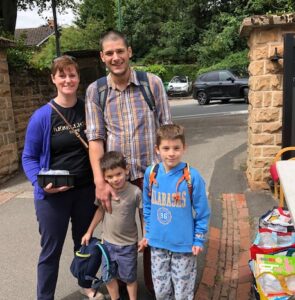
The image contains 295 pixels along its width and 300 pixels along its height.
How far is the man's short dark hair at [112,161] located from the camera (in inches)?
106

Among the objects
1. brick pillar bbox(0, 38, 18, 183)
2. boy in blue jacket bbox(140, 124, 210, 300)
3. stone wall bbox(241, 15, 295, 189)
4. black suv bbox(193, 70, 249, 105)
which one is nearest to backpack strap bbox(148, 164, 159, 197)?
boy in blue jacket bbox(140, 124, 210, 300)

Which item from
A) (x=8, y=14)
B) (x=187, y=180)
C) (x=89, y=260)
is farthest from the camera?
(x=8, y=14)

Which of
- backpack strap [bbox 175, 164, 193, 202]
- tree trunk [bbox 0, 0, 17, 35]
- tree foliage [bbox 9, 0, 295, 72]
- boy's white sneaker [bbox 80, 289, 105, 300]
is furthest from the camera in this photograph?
tree foliage [bbox 9, 0, 295, 72]

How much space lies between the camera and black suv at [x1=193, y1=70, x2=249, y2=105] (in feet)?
Answer: 63.0

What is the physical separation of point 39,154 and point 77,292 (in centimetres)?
129

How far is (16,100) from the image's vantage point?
24.9 feet

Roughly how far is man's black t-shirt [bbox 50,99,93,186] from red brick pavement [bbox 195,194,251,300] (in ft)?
4.52

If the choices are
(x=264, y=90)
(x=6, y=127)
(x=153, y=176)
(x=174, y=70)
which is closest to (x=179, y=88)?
(x=174, y=70)

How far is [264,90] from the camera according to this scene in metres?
5.27

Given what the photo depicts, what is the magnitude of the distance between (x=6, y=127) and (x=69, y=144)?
14.4ft

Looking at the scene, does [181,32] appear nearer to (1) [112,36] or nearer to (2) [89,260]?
(1) [112,36]

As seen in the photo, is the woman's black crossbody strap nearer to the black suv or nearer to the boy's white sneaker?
the boy's white sneaker

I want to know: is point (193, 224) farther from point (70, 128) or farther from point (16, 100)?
point (16, 100)

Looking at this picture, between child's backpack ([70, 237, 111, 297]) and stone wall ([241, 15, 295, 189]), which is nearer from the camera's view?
child's backpack ([70, 237, 111, 297])
